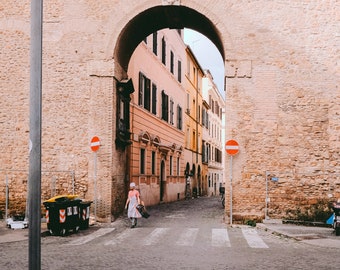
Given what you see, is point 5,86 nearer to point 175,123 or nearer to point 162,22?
point 162,22

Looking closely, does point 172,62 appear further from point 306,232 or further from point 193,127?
point 306,232

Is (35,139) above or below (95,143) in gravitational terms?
below

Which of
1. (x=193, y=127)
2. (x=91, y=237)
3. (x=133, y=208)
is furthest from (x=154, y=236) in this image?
(x=193, y=127)

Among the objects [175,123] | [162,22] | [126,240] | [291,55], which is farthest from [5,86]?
[175,123]

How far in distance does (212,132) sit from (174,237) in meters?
42.4

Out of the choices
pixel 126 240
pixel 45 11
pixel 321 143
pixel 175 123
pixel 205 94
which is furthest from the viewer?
pixel 205 94

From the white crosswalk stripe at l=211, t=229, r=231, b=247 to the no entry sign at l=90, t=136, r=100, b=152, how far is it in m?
4.50

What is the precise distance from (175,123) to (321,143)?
60.4ft

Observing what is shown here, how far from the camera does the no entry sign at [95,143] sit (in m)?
15.5

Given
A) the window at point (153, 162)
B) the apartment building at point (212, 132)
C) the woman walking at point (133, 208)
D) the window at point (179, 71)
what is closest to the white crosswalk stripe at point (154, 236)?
the woman walking at point (133, 208)

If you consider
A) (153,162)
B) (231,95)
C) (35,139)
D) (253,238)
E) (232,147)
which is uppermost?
(231,95)

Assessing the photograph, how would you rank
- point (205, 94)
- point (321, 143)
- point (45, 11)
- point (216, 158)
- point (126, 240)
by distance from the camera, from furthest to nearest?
point (216, 158) < point (205, 94) < point (45, 11) < point (321, 143) < point (126, 240)

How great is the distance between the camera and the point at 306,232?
43.7 feet

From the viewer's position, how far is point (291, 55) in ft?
53.0
